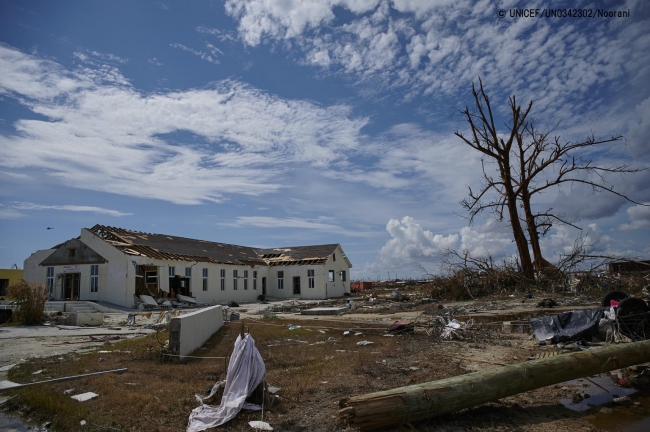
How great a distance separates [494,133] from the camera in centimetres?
2448

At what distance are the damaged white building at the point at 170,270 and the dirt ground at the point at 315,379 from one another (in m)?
14.6

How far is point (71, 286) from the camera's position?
2772 centimetres

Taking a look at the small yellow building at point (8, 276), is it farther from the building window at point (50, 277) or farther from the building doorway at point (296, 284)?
the building doorway at point (296, 284)

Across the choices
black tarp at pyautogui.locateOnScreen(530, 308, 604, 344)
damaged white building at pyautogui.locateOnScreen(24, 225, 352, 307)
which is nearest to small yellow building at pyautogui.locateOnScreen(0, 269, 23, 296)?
damaged white building at pyautogui.locateOnScreen(24, 225, 352, 307)

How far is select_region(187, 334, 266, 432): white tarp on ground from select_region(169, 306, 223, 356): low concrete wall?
12.9ft

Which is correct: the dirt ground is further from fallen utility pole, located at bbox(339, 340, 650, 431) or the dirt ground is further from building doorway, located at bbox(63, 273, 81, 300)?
building doorway, located at bbox(63, 273, 81, 300)

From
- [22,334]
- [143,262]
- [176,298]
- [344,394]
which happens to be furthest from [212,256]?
[344,394]

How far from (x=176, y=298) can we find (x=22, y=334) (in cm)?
1553

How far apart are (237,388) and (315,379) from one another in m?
1.82

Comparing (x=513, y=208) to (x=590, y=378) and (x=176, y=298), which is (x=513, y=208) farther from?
(x=176, y=298)

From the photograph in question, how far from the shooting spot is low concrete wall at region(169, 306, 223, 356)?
935cm

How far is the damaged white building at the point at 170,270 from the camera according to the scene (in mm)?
26688

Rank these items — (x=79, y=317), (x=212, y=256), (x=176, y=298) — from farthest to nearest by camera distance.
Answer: (x=212, y=256) < (x=176, y=298) < (x=79, y=317)

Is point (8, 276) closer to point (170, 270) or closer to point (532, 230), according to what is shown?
point (170, 270)
